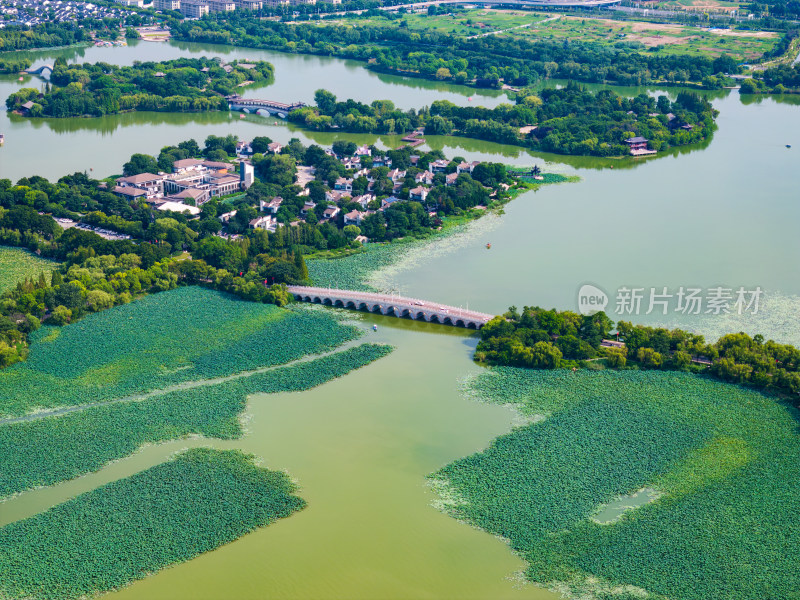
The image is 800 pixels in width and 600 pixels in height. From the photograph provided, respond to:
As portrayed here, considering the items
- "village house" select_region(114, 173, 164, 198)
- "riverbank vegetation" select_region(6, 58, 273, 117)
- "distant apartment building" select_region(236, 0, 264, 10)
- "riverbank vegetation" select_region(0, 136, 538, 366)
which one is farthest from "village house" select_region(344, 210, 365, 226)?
"distant apartment building" select_region(236, 0, 264, 10)

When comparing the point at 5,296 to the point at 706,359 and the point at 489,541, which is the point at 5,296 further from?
the point at 706,359

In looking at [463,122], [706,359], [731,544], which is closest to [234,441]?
[731,544]

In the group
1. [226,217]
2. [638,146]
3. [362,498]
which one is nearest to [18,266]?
[226,217]

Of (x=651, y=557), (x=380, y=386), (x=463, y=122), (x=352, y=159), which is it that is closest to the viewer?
(x=651, y=557)

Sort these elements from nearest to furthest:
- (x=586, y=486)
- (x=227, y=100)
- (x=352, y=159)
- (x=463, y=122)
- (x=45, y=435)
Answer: (x=586, y=486)
(x=45, y=435)
(x=352, y=159)
(x=463, y=122)
(x=227, y=100)

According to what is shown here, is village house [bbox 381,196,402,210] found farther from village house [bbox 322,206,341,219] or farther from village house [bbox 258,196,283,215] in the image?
village house [bbox 258,196,283,215]
